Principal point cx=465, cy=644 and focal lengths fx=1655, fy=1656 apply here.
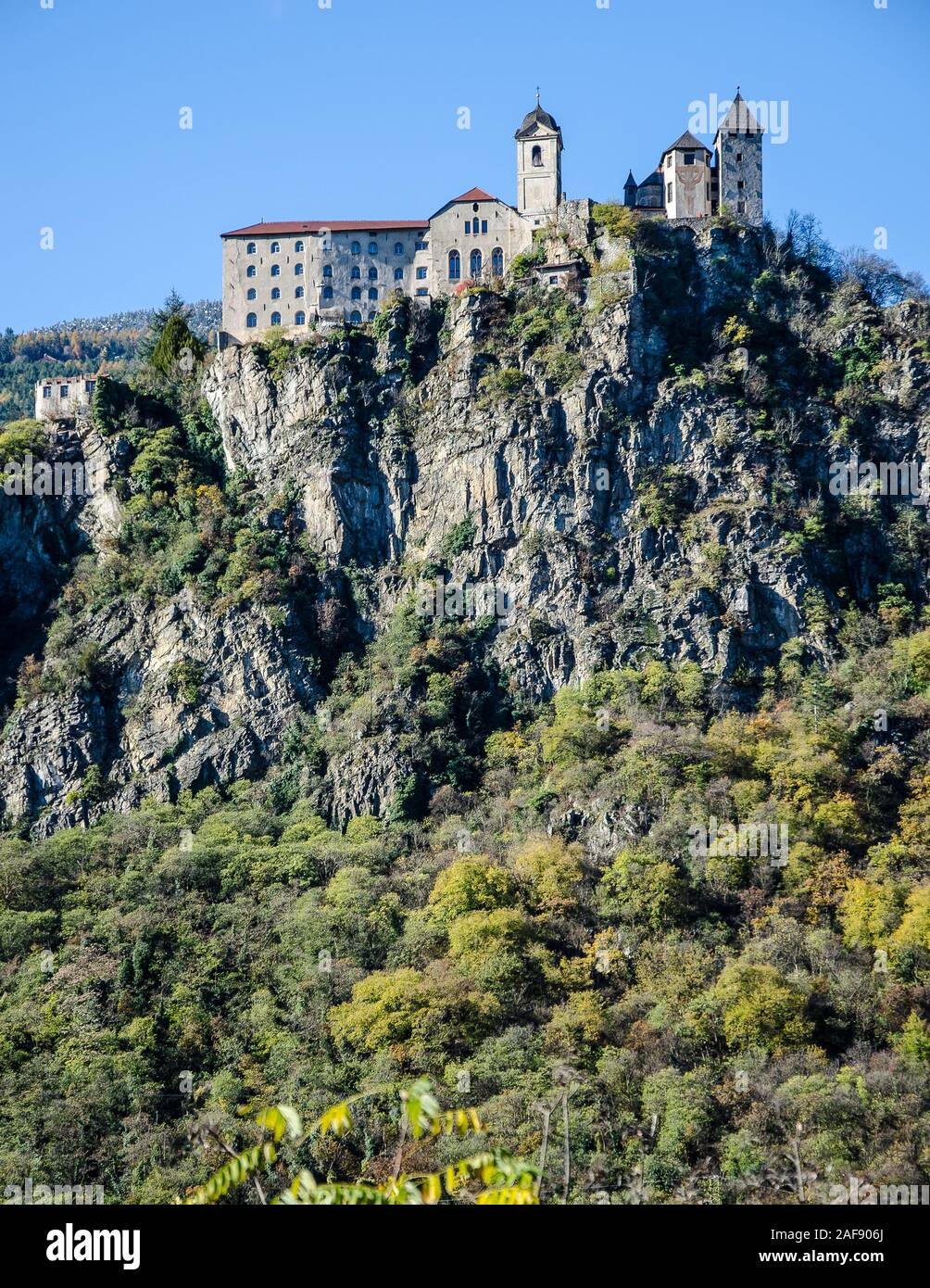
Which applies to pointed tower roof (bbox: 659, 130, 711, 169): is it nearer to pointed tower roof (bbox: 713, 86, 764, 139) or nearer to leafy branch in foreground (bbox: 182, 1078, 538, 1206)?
pointed tower roof (bbox: 713, 86, 764, 139)

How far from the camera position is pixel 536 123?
85312 millimetres

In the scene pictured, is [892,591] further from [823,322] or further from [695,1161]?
[695,1161]

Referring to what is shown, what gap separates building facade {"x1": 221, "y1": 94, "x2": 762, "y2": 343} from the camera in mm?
84000

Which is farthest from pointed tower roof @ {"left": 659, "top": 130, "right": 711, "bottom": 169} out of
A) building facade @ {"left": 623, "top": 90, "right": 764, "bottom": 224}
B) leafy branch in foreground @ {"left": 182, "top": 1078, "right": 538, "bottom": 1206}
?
leafy branch in foreground @ {"left": 182, "top": 1078, "right": 538, "bottom": 1206}

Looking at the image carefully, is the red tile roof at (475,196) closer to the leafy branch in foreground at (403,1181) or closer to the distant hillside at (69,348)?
the distant hillside at (69,348)

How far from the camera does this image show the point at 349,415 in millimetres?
79750

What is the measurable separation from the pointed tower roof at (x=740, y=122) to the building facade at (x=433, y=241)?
0.05m

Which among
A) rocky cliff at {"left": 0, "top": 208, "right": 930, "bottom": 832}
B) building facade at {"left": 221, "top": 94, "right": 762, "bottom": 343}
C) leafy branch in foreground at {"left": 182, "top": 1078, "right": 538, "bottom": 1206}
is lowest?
leafy branch in foreground at {"left": 182, "top": 1078, "right": 538, "bottom": 1206}

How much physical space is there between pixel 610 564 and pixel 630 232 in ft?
57.0

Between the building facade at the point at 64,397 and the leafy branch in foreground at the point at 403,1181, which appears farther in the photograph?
the building facade at the point at 64,397

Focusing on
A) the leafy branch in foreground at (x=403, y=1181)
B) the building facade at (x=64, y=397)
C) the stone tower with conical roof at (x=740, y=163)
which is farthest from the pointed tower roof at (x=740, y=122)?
the leafy branch in foreground at (x=403, y=1181)

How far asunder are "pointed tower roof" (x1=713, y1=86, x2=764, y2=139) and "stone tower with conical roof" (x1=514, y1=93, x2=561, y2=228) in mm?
8523

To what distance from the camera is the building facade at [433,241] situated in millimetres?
84000
